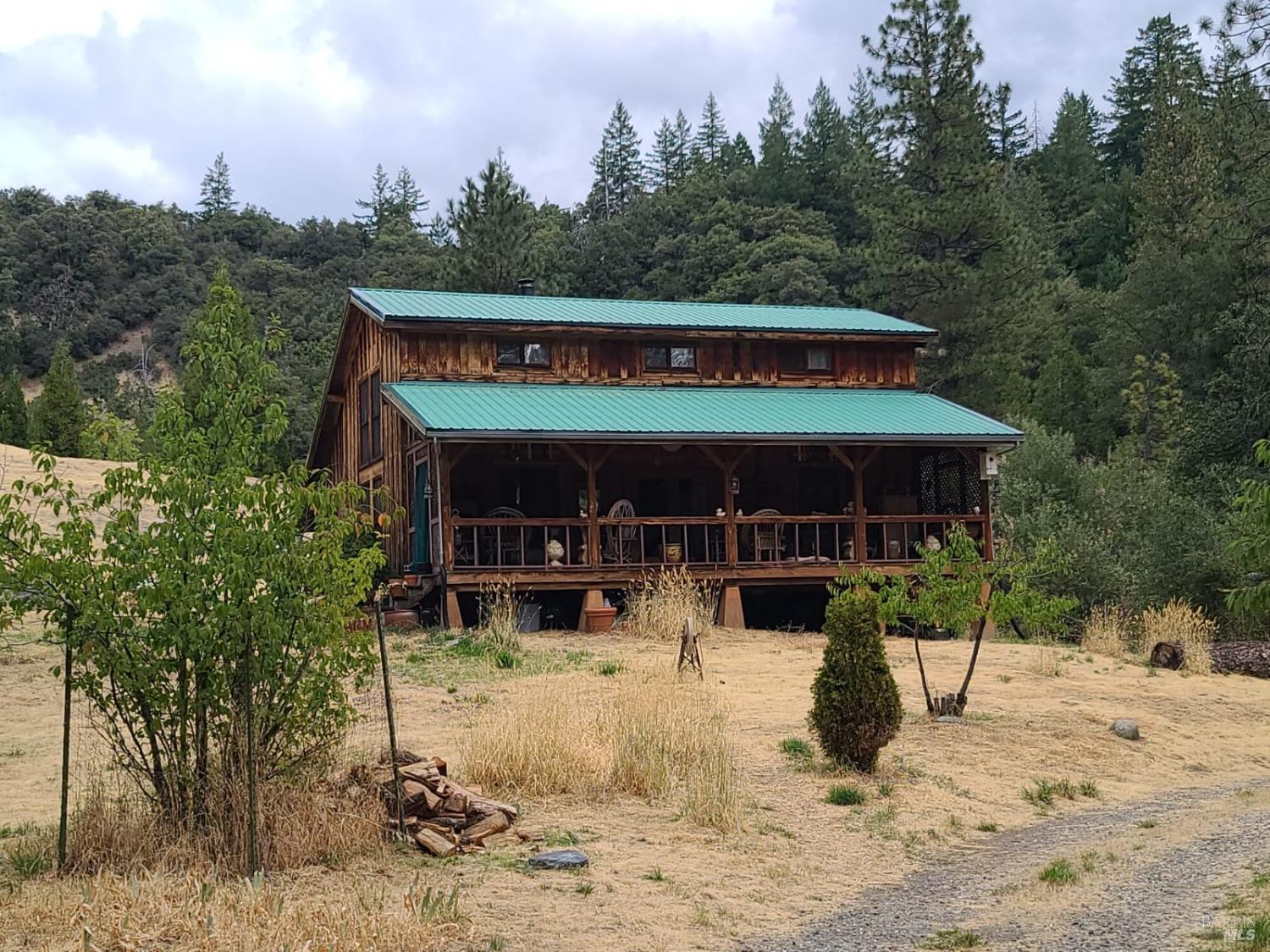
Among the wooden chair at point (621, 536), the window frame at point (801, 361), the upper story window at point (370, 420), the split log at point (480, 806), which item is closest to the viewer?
the split log at point (480, 806)

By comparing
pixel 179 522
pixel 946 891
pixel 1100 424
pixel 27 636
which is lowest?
pixel 946 891

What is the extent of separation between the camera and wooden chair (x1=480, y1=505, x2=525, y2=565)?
22750mm

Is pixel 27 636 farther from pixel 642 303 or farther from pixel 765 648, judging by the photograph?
pixel 642 303

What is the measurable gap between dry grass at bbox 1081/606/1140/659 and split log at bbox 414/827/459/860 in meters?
14.9

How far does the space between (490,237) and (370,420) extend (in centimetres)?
2432

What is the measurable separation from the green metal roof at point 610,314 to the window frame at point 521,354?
487 mm

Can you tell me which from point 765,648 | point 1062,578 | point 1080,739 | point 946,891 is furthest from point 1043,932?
point 1062,578

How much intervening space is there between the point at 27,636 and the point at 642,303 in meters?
14.7

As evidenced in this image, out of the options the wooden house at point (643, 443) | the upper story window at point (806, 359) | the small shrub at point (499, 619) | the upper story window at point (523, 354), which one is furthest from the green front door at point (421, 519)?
the upper story window at point (806, 359)

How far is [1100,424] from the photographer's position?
1912 inches

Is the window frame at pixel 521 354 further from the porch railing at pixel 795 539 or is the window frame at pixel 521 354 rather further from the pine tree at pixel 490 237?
the pine tree at pixel 490 237

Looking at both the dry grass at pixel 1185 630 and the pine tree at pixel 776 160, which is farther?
the pine tree at pixel 776 160

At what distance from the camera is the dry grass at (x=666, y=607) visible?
2062 centimetres

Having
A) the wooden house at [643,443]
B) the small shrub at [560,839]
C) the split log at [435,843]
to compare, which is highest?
the wooden house at [643,443]
